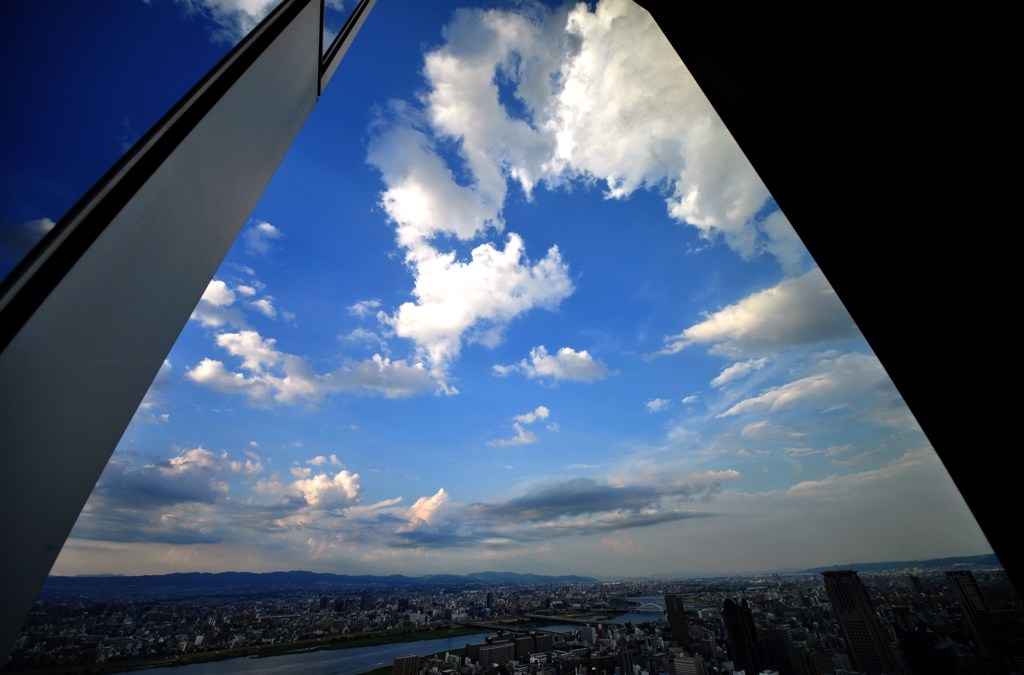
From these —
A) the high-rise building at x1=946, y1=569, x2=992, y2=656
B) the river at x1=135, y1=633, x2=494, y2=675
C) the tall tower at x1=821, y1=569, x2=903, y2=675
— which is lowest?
the river at x1=135, y1=633, x2=494, y2=675

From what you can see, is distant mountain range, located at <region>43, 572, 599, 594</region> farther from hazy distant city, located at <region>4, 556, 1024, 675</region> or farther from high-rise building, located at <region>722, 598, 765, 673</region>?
high-rise building, located at <region>722, 598, 765, 673</region>

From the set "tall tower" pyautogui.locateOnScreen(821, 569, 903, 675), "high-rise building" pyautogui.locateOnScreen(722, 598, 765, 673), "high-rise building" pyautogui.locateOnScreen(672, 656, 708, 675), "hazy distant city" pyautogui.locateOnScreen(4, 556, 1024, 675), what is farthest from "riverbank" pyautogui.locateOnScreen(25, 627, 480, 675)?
"tall tower" pyautogui.locateOnScreen(821, 569, 903, 675)

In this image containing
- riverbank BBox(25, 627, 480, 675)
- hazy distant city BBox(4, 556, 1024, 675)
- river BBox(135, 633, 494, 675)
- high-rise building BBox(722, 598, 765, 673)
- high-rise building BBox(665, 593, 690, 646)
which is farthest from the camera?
river BBox(135, 633, 494, 675)

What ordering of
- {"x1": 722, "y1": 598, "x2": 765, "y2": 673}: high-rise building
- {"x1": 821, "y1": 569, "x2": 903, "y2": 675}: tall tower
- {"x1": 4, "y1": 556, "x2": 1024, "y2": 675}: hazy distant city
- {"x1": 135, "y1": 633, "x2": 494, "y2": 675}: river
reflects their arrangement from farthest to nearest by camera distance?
{"x1": 135, "y1": 633, "x2": 494, "y2": 675}: river < {"x1": 722, "y1": 598, "x2": 765, "y2": 673}: high-rise building < {"x1": 821, "y1": 569, "x2": 903, "y2": 675}: tall tower < {"x1": 4, "y1": 556, "x2": 1024, "y2": 675}: hazy distant city

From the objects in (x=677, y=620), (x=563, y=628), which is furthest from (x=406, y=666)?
(x=677, y=620)

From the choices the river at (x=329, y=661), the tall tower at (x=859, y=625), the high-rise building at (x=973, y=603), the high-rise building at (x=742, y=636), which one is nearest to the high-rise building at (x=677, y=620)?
the high-rise building at (x=742, y=636)

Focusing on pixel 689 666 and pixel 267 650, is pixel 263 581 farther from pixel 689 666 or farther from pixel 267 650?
pixel 689 666
